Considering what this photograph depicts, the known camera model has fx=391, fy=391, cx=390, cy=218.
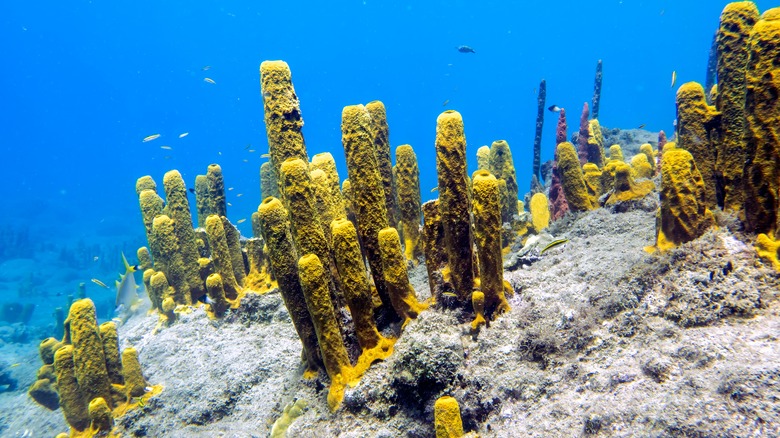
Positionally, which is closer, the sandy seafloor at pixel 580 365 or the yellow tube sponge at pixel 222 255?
the sandy seafloor at pixel 580 365

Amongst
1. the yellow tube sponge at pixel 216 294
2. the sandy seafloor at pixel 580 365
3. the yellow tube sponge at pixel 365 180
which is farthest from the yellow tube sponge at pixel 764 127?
the yellow tube sponge at pixel 216 294

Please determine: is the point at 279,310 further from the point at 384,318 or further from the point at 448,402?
the point at 448,402

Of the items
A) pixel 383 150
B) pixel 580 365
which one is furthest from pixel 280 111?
pixel 580 365

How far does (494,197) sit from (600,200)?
3.11 m

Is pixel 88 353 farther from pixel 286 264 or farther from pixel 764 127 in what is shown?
pixel 764 127

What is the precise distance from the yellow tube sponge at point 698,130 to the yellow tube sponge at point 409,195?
9.51ft

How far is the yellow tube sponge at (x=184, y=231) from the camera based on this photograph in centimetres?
635

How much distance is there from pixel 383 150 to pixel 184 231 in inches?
143

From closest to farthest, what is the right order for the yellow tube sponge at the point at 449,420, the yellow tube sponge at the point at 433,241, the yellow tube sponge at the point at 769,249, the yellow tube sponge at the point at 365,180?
the yellow tube sponge at the point at 449,420, the yellow tube sponge at the point at 769,249, the yellow tube sponge at the point at 365,180, the yellow tube sponge at the point at 433,241

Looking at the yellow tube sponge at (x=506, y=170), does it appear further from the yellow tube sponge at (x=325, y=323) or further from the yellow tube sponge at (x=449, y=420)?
the yellow tube sponge at (x=449, y=420)

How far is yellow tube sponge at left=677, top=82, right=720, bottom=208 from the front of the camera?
3.80 m

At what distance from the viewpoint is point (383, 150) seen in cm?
526

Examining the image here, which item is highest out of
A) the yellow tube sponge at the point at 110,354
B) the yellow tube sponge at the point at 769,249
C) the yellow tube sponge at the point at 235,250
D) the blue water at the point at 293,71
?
the blue water at the point at 293,71

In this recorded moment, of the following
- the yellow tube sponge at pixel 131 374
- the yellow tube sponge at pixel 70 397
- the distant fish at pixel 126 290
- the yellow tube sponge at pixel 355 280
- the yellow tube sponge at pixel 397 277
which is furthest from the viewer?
the distant fish at pixel 126 290
